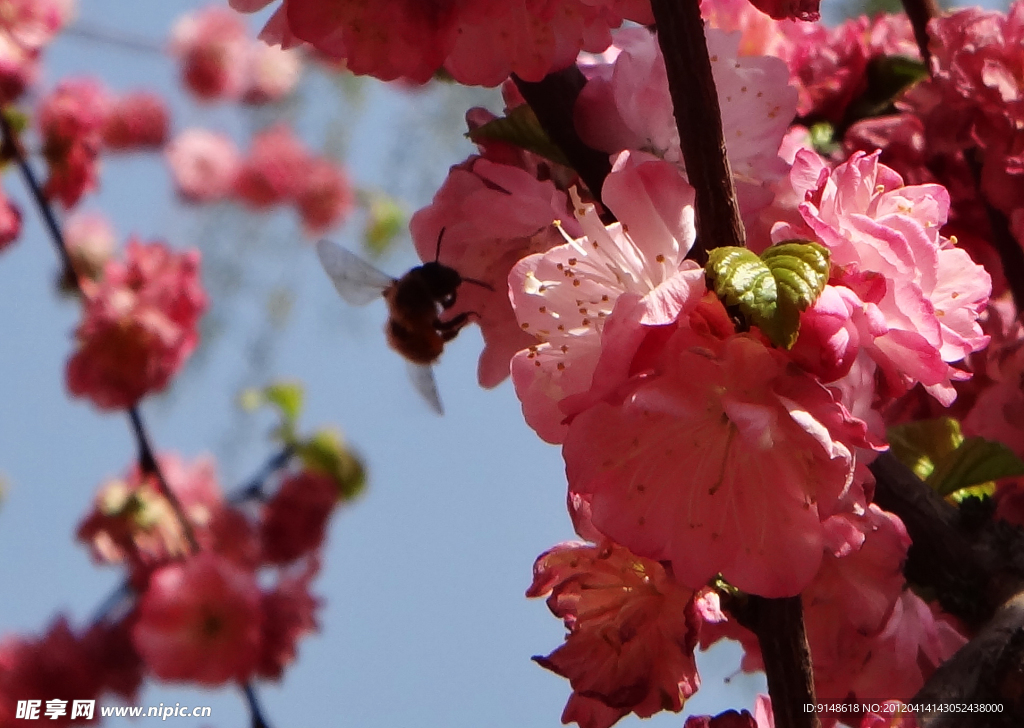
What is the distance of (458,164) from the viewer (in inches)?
26.6

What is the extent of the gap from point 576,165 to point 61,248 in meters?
1.72

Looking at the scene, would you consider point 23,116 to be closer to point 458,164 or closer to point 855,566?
point 458,164

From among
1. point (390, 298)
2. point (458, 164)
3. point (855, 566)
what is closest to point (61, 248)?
point (390, 298)

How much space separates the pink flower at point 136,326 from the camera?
2.32m

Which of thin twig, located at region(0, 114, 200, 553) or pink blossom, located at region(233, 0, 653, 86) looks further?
thin twig, located at region(0, 114, 200, 553)

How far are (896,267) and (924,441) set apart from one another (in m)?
0.34

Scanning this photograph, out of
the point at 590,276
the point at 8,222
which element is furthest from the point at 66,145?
the point at 590,276

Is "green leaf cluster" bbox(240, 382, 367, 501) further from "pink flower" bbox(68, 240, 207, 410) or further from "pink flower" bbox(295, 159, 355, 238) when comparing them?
"pink flower" bbox(295, 159, 355, 238)

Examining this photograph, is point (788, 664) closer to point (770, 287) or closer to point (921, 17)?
point (770, 287)

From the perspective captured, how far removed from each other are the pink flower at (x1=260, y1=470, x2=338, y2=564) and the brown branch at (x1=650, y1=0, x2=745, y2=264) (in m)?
2.18

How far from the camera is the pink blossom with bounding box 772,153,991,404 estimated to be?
0.52 m

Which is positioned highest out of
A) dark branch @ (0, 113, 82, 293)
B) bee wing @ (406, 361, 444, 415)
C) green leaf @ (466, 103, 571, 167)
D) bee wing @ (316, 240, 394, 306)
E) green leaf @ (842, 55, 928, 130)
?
green leaf @ (466, 103, 571, 167)

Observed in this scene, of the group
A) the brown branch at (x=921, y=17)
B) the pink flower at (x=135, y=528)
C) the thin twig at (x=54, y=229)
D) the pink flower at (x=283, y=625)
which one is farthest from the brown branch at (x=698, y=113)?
the pink flower at (x=283, y=625)

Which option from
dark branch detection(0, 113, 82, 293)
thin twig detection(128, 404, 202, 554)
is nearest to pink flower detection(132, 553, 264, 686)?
thin twig detection(128, 404, 202, 554)
